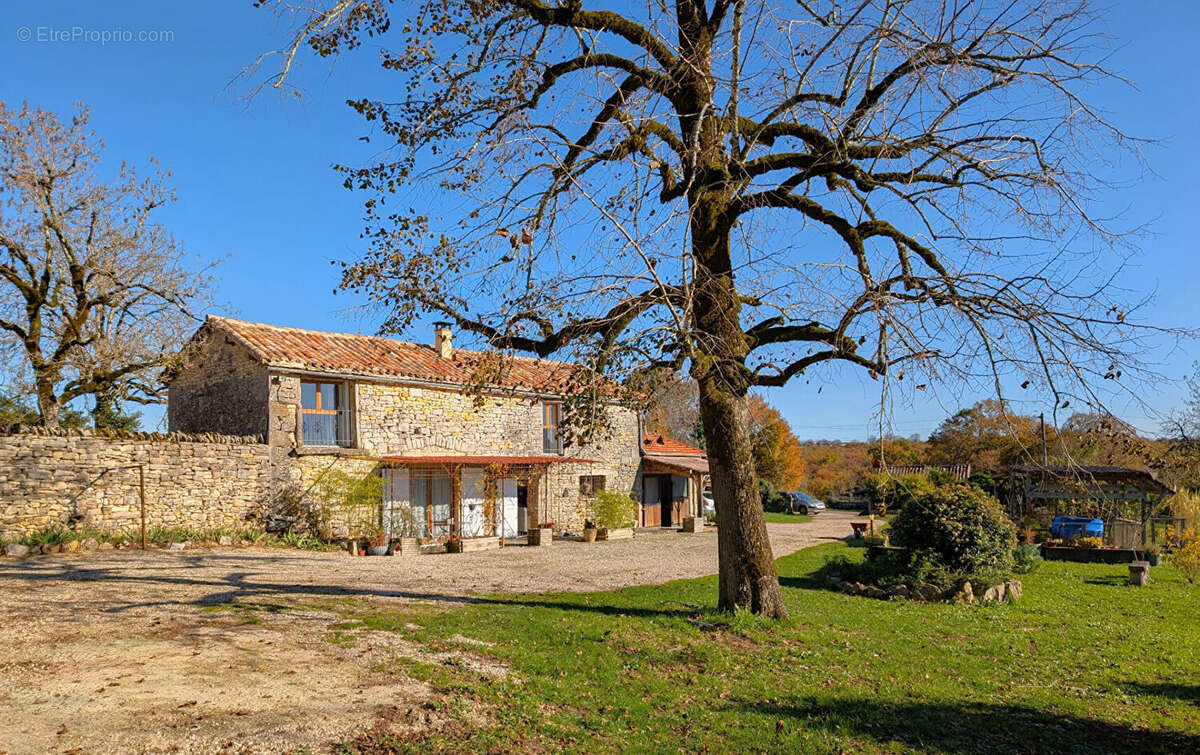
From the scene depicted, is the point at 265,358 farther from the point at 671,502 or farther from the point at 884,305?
the point at 671,502

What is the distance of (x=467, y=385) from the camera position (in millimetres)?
8633

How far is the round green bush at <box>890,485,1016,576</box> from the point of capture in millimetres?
13273

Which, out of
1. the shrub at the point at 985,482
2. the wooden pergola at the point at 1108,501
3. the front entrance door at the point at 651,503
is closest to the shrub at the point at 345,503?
the front entrance door at the point at 651,503

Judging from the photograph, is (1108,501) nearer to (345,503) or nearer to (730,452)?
(730,452)

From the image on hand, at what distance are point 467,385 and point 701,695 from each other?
410 centimetres

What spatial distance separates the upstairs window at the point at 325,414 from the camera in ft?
64.9

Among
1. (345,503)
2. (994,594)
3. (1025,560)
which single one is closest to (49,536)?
(345,503)

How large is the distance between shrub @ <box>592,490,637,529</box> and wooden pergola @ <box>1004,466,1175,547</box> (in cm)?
1150

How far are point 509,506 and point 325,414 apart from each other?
692 cm

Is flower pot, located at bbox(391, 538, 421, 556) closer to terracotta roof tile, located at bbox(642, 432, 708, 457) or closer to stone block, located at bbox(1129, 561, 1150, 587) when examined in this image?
terracotta roof tile, located at bbox(642, 432, 708, 457)

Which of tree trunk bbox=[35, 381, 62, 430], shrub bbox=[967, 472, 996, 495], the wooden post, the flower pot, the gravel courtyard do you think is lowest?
the flower pot

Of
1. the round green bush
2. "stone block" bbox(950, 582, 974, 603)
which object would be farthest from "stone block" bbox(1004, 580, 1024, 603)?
"stone block" bbox(950, 582, 974, 603)

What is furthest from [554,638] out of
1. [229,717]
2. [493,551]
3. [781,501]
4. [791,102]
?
[781,501]

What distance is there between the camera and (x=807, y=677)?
7844 millimetres
